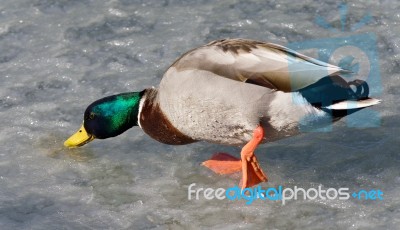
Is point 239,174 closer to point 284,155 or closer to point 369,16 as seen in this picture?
point 284,155

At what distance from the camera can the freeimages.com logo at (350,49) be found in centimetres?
575

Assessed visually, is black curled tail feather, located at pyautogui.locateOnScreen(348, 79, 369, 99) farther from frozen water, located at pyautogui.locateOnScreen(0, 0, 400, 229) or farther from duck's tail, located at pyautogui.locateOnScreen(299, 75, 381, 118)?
frozen water, located at pyautogui.locateOnScreen(0, 0, 400, 229)

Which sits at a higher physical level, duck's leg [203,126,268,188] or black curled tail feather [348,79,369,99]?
black curled tail feather [348,79,369,99]

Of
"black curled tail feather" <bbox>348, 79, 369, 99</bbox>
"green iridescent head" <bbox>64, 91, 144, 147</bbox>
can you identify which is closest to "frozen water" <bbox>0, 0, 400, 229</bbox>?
"green iridescent head" <bbox>64, 91, 144, 147</bbox>

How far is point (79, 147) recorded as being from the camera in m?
5.27

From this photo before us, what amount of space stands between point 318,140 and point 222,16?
5.64 ft

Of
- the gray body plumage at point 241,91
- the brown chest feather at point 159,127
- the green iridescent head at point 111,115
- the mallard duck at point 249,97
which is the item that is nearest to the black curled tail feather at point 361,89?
the mallard duck at point 249,97

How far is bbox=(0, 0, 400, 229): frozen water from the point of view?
4.43 m

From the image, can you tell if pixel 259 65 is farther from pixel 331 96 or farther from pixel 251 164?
pixel 251 164

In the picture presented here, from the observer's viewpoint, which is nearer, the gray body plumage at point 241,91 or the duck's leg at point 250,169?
the gray body plumage at point 241,91

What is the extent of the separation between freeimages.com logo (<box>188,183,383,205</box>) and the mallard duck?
73 mm

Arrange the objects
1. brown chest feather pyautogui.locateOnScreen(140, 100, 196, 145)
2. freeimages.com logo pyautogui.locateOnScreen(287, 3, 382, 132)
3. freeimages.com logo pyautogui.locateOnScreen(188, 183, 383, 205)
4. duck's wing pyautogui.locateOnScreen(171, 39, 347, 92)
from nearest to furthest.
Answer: duck's wing pyautogui.locateOnScreen(171, 39, 347, 92)
freeimages.com logo pyautogui.locateOnScreen(188, 183, 383, 205)
brown chest feather pyautogui.locateOnScreen(140, 100, 196, 145)
freeimages.com logo pyautogui.locateOnScreen(287, 3, 382, 132)

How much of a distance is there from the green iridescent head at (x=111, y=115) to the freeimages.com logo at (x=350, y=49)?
1.48 meters

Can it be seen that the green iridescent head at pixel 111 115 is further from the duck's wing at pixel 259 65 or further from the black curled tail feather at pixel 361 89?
the black curled tail feather at pixel 361 89
